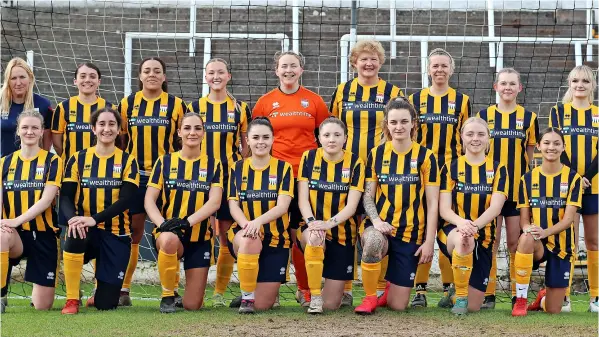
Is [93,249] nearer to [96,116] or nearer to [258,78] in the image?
[96,116]

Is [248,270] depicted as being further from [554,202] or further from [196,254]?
[554,202]

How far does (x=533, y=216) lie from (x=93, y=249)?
2879 millimetres

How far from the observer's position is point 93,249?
6059 mm

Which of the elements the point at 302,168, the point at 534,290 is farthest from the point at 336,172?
the point at 534,290

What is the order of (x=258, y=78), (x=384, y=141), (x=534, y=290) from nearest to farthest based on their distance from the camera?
(x=384, y=141) < (x=534, y=290) < (x=258, y=78)

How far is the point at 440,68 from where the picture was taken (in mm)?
6359

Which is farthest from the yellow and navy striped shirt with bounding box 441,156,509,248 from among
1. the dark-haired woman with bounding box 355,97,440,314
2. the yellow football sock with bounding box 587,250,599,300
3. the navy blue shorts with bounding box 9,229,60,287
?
the navy blue shorts with bounding box 9,229,60,287

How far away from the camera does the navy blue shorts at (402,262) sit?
6.02 m

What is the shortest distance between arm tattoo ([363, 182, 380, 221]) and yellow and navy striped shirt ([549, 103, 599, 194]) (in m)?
1.42

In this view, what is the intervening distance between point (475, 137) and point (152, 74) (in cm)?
223

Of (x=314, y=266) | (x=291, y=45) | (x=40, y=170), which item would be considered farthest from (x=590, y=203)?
(x=291, y=45)

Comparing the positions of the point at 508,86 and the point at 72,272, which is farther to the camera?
the point at 508,86

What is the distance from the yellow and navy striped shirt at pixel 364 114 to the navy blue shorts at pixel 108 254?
1672 mm

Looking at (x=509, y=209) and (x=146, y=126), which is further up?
(x=146, y=126)
